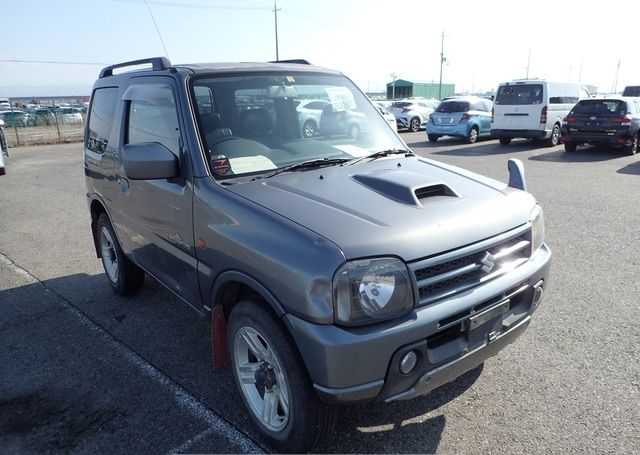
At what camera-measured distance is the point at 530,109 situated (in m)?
15.5

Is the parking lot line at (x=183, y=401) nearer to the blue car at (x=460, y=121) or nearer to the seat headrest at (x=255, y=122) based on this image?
the seat headrest at (x=255, y=122)

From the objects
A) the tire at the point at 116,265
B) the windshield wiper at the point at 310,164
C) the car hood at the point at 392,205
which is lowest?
the tire at the point at 116,265

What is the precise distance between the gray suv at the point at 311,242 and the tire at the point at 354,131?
34 mm

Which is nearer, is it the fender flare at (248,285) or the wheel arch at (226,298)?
the fender flare at (248,285)

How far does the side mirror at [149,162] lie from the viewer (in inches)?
111

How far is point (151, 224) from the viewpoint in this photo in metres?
3.50

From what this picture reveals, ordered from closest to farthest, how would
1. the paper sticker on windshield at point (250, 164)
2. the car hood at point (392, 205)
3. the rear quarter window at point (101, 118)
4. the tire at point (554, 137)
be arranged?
the car hood at point (392, 205), the paper sticker on windshield at point (250, 164), the rear quarter window at point (101, 118), the tire at point (554, 137)

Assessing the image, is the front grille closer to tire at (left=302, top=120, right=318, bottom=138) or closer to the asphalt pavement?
the asphalt pavement

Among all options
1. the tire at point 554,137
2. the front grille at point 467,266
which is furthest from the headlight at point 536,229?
the tire at point 554,137

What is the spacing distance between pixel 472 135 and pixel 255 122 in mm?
15916

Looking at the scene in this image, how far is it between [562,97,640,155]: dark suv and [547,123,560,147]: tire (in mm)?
1744

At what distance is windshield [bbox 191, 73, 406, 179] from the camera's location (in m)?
3.04

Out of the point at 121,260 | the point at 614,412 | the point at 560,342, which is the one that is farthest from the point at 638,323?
the point at 121,260

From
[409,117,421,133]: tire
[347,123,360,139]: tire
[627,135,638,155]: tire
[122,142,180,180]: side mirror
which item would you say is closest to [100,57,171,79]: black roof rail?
[122,142,180,180]: side mirror
